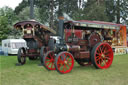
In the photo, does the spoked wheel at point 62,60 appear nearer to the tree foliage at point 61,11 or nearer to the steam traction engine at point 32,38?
the steam traction engine at point 32,38

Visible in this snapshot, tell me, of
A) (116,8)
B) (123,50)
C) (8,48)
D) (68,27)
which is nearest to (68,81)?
(68,27)

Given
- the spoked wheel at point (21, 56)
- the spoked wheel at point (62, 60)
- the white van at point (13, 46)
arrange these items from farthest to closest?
the white van at point (13, 46)
the spoked wheel at point (21, 56)
the spoked wheel at point (62, 60)

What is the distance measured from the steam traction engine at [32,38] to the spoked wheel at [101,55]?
3.38 metres

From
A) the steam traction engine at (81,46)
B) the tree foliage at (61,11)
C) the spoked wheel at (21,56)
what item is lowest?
the spoked wheel at (21,56)

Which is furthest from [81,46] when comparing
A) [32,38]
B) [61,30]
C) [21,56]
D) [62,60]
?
[21,56]

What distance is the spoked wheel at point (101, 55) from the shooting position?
7090 mm

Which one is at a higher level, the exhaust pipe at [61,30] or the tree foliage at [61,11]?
the tree foliage at [61,11]

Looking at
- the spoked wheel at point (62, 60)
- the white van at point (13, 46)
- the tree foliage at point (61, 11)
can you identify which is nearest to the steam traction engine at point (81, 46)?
the spoked wheel at point (62, 60)

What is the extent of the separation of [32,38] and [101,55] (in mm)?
4444

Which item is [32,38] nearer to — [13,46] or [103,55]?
[103,55]

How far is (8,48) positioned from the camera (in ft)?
58.9

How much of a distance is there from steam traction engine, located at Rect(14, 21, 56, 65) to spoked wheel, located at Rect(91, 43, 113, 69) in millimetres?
3379

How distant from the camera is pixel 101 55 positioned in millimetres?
7387

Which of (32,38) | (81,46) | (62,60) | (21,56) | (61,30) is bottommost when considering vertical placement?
(21,56)
